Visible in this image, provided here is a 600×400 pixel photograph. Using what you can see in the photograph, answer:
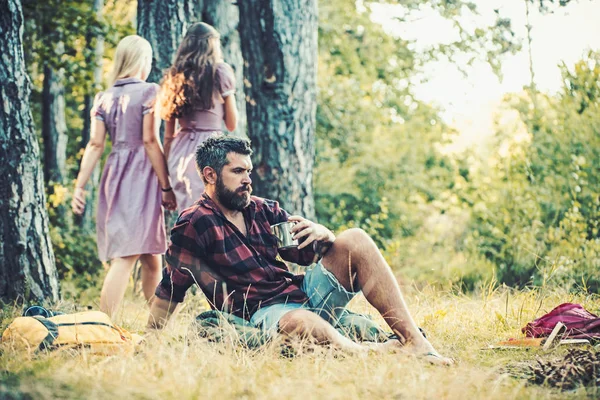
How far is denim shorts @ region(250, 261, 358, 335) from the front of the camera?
3.71 meters

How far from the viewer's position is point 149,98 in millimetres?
5000

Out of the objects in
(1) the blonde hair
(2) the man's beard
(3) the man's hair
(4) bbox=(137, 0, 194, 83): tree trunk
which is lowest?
(2) the man's beard

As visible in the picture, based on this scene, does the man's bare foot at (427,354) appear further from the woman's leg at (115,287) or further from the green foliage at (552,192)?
the green foliage at (552,192)

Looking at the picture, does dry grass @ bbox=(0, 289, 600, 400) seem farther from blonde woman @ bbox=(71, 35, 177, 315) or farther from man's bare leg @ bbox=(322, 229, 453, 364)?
blonde woman @ bbox=(71, 35, 177, 315)

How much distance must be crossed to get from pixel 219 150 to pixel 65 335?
3.98 feet

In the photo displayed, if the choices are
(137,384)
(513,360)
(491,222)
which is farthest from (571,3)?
(137,384)

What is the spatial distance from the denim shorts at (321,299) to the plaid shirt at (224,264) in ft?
0.16

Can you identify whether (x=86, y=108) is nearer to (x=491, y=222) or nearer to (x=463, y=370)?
(x=491, y=222)

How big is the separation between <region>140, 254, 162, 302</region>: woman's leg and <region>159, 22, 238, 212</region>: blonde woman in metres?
0.45

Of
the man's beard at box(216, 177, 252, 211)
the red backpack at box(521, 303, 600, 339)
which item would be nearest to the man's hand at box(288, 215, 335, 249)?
the man's beard at box(216, 177, 252, 211)

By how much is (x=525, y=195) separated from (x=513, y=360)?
A: 18.0 ft

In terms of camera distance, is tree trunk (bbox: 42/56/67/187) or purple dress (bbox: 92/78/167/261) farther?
tree trunk (bbox: 42/56/67/187)

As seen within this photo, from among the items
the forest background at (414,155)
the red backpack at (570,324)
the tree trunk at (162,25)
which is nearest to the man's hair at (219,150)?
the red backpack at (570,324)

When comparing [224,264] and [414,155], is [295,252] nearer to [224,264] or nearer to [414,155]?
[224,264]
